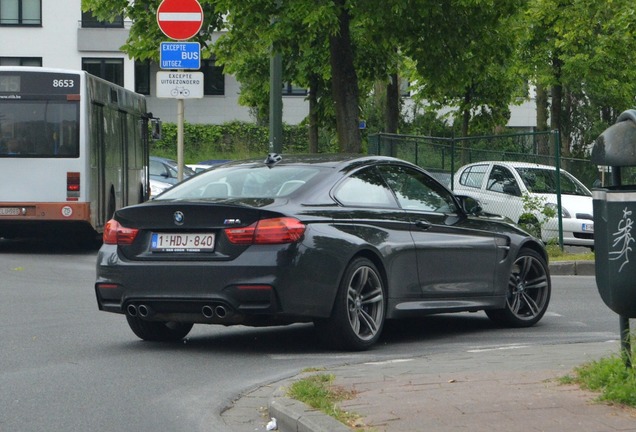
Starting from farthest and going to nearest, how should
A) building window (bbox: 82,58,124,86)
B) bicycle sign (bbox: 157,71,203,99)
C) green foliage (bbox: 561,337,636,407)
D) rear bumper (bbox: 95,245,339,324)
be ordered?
1. building window (bbox: 82,58,124,86)
2. bicycle sign (bbox: 157,71,203,99)
3. rear bumper (bbox: 95,245,339,324)
4. green foliage (bbox: 561,337,636,407)

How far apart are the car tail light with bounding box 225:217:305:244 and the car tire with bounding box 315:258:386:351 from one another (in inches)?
21.6

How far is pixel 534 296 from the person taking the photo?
11844 mm

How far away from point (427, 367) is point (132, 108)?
18.8 meters

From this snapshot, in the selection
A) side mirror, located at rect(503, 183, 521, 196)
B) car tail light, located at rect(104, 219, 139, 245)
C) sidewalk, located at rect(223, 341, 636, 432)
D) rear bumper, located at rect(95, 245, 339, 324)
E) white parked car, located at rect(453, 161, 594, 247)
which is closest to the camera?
sidewalk, located at rect(223, 341, 636, 432)

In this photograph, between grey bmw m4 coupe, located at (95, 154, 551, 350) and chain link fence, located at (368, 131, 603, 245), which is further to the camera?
chain link fence, located at (368, 131, 603, 245)

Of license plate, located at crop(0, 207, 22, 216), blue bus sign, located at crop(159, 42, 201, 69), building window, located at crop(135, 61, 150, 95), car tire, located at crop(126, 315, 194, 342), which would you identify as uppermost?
building window, located at crop(135, 61, 150, 95)

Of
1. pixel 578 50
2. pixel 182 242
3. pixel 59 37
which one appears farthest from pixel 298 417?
pixel 59 37

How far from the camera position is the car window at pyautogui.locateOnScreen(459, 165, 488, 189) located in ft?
76.5

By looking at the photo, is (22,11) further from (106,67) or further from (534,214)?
(534,214)

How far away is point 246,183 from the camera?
10.2 m

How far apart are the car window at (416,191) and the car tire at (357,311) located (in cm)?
94

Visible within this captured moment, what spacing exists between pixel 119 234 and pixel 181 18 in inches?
372

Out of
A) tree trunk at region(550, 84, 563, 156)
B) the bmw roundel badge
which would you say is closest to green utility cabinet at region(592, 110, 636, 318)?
the bmw roundel badge

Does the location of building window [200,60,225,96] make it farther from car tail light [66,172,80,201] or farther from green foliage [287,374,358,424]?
green foliage [287,374,358,424]
